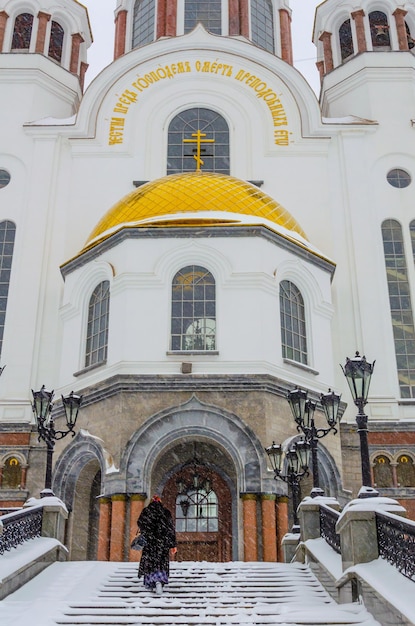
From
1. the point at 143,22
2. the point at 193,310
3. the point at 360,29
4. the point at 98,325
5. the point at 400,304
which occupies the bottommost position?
the point at 98,325

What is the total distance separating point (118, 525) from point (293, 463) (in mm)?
3490

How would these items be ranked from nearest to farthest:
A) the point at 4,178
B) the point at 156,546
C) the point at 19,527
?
the point at 156,546 < the point at 19,527 < the point at 4,178

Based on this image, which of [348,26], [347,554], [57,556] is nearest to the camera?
[347,554]

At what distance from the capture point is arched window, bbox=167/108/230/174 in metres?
22.3

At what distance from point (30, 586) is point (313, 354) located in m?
9.13

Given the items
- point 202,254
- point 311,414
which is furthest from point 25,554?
point 202,254

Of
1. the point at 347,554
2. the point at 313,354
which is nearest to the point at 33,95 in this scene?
the point at 313,354

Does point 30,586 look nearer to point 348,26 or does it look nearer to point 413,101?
point 413,101

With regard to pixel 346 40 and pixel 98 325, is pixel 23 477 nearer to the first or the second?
pixel 98 325

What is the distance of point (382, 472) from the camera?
18422mm

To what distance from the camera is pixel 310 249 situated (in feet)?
59.8

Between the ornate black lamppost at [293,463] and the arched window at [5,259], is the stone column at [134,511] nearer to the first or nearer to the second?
the ornate black lamppost at [293,463]

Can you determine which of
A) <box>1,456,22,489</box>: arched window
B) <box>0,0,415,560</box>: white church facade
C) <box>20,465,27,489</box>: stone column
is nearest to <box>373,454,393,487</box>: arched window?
<box>0,0,415,560</box>: white church facade

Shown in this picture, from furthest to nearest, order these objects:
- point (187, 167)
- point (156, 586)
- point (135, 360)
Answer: point (187, 167)
point (135, 360)
point (156, 586)
